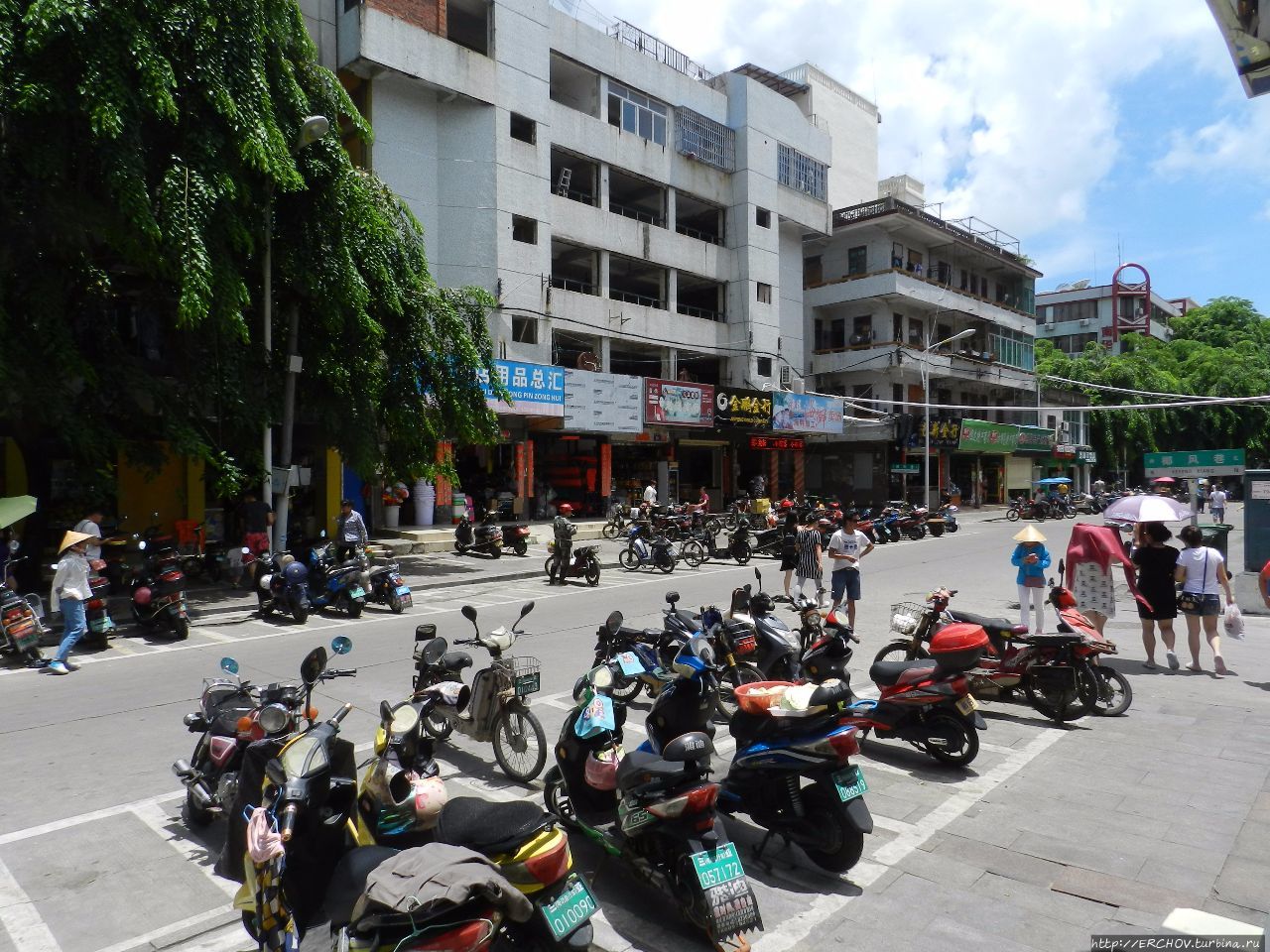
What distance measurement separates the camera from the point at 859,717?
601cm

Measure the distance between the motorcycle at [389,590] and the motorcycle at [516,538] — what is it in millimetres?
6942

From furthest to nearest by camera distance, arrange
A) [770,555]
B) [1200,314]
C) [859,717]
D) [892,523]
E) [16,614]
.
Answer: [1200,314], [892,523], [770,555], [16,614], [859,717]

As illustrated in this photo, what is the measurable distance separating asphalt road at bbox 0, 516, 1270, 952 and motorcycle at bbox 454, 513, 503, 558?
10308mm

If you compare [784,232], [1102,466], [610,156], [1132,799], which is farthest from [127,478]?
[1102,466]

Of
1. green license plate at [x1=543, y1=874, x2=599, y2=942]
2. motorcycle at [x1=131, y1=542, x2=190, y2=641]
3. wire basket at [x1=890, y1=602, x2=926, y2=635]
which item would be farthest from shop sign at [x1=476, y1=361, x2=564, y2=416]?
green license plate at [x1=543, y1=874, x2=599, y2=942]

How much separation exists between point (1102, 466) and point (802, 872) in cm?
5633

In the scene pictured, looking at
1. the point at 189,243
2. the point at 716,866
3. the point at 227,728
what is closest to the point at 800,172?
the point at 189,243

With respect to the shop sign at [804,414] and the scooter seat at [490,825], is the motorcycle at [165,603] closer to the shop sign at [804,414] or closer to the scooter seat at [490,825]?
the scooter seat at [490,825]

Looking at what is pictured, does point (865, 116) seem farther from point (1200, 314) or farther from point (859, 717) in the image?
point (859, 717)

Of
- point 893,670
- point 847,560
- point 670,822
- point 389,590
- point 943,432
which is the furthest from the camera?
point 943,432

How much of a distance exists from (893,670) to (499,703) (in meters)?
2.89

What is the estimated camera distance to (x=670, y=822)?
367cm

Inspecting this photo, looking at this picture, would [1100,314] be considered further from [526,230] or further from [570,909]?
[570,909]

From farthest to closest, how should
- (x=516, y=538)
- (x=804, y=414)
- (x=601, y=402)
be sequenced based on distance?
(x=804, y=414) → (x=601, y=402) → (x=516, y=538)
